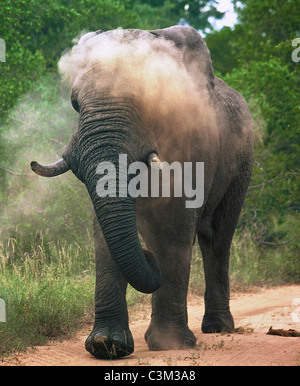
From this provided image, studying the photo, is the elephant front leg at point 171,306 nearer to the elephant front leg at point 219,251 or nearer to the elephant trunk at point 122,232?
the elephant trunk at point 122,232

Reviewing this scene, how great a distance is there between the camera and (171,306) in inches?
242

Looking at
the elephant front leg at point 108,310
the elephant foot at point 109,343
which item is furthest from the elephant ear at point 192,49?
the elephant foot at point 109,343

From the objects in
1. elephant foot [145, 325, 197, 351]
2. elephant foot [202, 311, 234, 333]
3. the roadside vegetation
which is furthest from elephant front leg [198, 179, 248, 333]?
elephant foot [145, 325, 197, 351]

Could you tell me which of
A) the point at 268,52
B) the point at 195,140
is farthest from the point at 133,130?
the point at 268,52

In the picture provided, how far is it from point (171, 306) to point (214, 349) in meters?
0.53

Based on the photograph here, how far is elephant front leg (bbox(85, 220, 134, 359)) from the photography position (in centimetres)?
579

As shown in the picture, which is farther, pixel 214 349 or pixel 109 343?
pixel 214 349

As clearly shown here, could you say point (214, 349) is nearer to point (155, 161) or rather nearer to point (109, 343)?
point (109, 343)

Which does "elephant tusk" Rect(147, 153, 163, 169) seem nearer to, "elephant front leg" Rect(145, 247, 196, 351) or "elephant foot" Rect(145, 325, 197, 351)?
"elephant front leg" Rect(145, 247, 196, 351)

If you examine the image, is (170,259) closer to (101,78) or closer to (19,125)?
(101,78)

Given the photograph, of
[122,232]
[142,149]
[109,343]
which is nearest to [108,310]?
[109,343]

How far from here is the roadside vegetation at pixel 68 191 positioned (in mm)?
8578

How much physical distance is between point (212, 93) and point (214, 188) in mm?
981

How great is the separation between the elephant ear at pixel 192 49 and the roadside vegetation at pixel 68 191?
2323 millimetres
